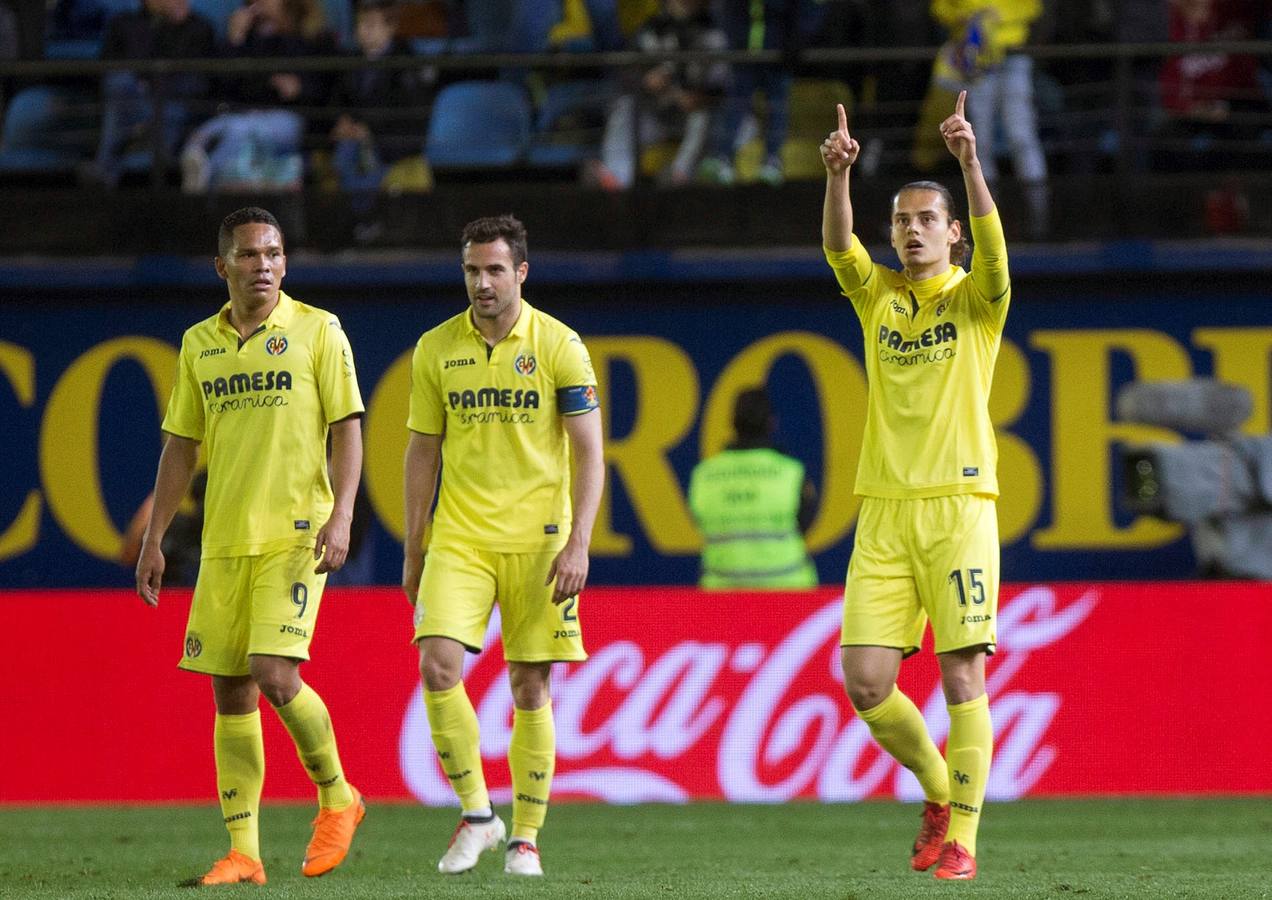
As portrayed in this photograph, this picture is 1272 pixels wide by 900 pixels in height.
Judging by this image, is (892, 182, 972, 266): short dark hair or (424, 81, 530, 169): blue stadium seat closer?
(892, 182, 972, 266): short dark hair

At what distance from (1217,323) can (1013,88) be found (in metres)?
2.08

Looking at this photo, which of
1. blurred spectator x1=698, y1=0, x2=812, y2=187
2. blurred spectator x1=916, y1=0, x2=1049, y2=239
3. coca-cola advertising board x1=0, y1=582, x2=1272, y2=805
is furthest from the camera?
blurred spectator x1=698, y1=0, x2=812, y2=187

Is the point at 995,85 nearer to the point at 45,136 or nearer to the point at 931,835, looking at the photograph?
the point at 45,136

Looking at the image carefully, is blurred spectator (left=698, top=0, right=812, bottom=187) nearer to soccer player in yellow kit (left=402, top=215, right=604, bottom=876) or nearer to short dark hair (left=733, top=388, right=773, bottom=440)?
short dark hair (left=733, top=388, right=773, bottom=440)

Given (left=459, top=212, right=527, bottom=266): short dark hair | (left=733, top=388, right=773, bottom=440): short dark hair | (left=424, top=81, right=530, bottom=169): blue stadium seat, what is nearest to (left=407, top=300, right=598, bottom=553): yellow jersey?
(left=459, top=212, right=527, bottom=266): short dark hair

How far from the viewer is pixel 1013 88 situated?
41.1 feet

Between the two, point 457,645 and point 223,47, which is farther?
point 223,47

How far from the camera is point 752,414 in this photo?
416 inches

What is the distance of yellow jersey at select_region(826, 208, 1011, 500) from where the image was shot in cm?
638

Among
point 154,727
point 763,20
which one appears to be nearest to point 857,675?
point 154,727

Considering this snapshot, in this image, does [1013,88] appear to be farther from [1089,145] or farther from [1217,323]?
[1217,323]

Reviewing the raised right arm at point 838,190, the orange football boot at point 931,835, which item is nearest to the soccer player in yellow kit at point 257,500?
the raised right arm at point 838,190

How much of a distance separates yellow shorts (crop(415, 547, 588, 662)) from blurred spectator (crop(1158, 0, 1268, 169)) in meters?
7.29

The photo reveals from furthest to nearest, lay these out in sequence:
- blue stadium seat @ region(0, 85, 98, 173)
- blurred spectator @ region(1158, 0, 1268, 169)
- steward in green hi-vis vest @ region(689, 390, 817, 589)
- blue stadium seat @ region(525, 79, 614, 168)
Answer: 1. blue stadium seat @ region(0, 85, 98, 173)
2. blue stadium seat @ region(525, 79, 614, 168)
3. blurred spectator @ region(1158, 0, 1268, 169)
4. steward in green hi-vis vest @ region(689, 390, 817, 589)
